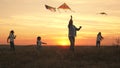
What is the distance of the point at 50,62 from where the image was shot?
22172 mm

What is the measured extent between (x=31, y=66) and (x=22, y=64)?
1.28m

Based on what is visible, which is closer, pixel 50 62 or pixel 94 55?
pixel 50 62

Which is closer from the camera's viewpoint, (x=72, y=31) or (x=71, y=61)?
(x=71, y=61)

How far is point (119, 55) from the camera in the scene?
25531 millimetres

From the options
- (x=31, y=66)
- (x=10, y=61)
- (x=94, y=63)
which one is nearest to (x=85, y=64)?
(x=94, y=63)

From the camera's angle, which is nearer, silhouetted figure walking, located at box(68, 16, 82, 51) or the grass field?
the grass field

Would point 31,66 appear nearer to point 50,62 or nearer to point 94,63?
point 50,62

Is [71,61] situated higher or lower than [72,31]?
lower

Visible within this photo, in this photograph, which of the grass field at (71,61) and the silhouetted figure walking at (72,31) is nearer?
the grass field at (71,61)

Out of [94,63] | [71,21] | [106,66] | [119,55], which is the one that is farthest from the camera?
[71,21]

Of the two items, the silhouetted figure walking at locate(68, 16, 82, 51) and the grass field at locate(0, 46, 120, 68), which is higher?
the silhouetted figure walking at locate(68, 16, 82, 51)

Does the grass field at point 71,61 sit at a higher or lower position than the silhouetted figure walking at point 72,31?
lower

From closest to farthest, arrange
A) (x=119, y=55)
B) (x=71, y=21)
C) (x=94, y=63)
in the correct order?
1. (x=94, y=63)
2. (x=119, y=55)
3. (x=71, y=21)

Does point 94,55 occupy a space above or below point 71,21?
below
